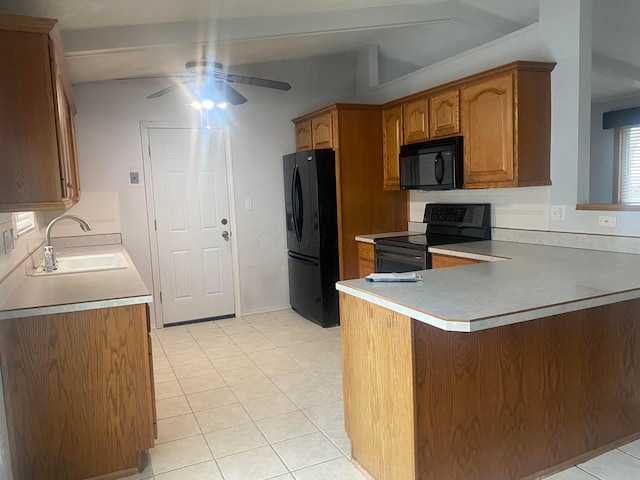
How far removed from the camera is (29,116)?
195 cm

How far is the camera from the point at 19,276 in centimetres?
257

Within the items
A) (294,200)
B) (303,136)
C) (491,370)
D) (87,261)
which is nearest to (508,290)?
(491,370)

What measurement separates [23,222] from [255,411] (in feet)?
5.99

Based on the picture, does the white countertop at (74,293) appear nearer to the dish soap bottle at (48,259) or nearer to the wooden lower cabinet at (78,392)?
the wooden lower cabinet at (78,392)

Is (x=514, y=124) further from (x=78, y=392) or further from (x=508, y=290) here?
(x=78, y=392)

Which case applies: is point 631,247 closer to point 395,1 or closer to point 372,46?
point 395,1

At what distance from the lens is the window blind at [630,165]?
18.2 ft

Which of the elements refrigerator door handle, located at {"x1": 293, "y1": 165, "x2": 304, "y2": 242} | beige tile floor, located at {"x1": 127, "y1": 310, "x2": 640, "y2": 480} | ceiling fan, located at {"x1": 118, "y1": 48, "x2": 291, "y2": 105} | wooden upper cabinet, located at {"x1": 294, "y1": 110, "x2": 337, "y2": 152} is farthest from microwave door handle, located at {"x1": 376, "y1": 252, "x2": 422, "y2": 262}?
ceiling fan, located at {"x1": 118, "y1": 48, "x2": 291, "y2": 105}

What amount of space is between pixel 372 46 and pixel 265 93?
48.2 inches

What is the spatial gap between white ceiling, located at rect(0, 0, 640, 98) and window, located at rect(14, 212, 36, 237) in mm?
1064

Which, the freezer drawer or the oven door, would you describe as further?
the freezer drawer

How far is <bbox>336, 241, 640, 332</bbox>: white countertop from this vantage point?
5.27 ft

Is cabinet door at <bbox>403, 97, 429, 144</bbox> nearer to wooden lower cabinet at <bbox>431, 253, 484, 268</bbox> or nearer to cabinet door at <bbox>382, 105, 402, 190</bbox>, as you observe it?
cabinet door at <bbox>382, 105, 402, 190</bbox>

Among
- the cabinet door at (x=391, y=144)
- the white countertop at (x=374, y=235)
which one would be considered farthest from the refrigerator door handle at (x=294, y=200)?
the cabinet door at (x=391, y=144)
